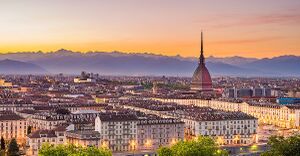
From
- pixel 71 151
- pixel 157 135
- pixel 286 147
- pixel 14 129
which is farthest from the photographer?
pixel 14 129

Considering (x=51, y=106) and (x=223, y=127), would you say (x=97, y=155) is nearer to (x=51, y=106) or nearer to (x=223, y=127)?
(x=223, y=127)

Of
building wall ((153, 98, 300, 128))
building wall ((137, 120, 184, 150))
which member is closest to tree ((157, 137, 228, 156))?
building wall ((137, 120, 184, 150))

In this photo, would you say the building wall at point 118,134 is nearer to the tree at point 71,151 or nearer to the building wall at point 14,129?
the building wall at point 14,129

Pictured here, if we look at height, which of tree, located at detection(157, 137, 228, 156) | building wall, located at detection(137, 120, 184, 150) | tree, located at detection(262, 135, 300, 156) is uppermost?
tree, located at detection(262, 135, 300, 156)

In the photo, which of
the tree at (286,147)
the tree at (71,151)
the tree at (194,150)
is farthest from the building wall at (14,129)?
the tree at (286,147)

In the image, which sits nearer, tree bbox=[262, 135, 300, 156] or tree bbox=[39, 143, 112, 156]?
tree bbox=[262, 135, 300, 156]

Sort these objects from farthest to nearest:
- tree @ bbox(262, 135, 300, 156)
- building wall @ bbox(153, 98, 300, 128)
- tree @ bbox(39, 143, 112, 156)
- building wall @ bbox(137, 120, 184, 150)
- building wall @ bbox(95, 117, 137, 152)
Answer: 1. building wall @ bbox(153, 98, 300, 128)
2. building wall @ bbox(137, 120, 184, 150)
3. building wall @ bbox(95, 117, 137, 152)
4. tree @ bbox(39, 143, 112, 156)
5. tree @ bbox(262, 135, 300, 156)

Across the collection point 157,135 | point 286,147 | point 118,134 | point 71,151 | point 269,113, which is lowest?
point 157,135

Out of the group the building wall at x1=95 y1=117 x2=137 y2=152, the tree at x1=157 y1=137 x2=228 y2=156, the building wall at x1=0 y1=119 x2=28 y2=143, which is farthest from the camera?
the building wall at x1=0 y1=119 x2=28 y2=143

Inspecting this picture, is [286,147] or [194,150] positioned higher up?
[286,147]

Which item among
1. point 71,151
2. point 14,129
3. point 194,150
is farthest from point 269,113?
point 71,151

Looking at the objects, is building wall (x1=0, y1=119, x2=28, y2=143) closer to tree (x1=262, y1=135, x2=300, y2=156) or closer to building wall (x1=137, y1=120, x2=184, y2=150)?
building wall (x1=137, y1=120, x2=184, y2=150)

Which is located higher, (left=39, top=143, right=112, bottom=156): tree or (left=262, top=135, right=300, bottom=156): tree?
(left=262, top=135, right=300, bottom=156): tree

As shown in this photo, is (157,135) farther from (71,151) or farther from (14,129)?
(71,151)
